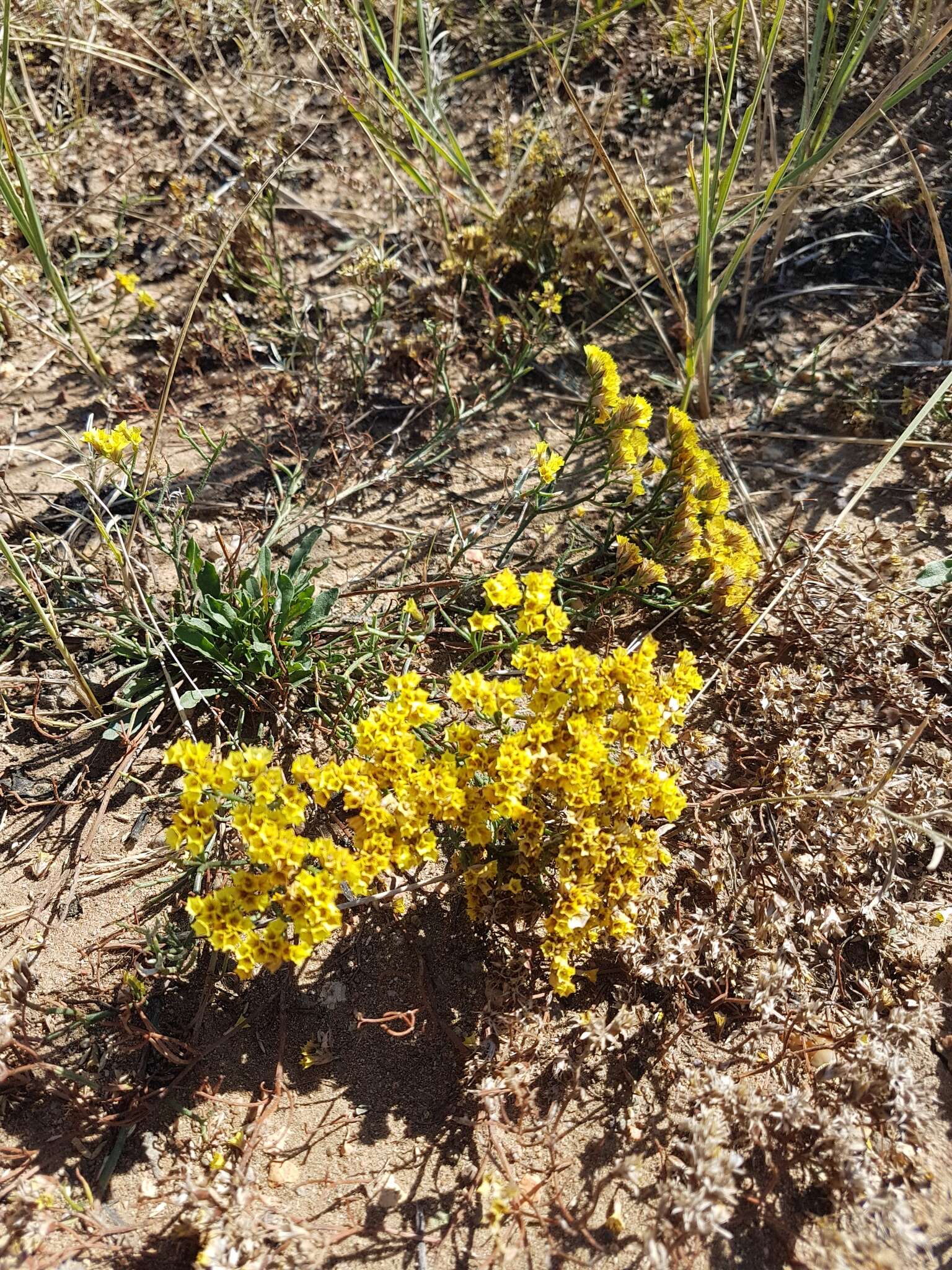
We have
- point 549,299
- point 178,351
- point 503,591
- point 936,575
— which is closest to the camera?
point 503,591

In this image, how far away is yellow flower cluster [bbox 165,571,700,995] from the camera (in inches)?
76.6

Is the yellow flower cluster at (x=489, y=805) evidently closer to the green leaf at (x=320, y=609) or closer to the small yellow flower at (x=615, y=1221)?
the small yellow flower at (x=615, y=1221)

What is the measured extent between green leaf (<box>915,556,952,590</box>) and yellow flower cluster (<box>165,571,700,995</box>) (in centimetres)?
132

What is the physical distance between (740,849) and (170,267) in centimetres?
337

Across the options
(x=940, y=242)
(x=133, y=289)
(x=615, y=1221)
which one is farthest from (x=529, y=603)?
(x=133, y=289)

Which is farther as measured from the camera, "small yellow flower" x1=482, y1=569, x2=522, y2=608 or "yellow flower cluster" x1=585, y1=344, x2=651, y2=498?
"yellow flower cluster" x1=585, y1=344, x2=651, y2=498

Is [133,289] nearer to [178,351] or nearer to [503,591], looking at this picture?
[178,351]

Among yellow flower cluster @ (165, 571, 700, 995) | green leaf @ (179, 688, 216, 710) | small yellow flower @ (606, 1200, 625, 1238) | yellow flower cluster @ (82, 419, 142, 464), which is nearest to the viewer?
yellow flower cluster @ (165, 571, 700, 995)

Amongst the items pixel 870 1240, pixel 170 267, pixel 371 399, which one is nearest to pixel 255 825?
pixel 870 1240

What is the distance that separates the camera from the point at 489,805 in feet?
6.83

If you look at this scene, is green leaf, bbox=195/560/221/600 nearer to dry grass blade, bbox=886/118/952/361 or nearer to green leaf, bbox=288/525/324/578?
green leaf, bbox=288/525/324/578

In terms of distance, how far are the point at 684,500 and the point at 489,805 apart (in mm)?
1258

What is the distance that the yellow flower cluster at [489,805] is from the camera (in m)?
1.95

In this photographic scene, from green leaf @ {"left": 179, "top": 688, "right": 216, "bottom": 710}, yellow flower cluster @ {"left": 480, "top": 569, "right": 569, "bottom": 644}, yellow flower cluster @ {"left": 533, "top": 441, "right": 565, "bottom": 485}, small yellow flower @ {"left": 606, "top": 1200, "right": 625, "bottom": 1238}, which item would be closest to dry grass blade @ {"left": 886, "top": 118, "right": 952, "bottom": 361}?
yellow flower cluster @ {"left": 533, "top": 441, "right": 565, "bottom": 485}
